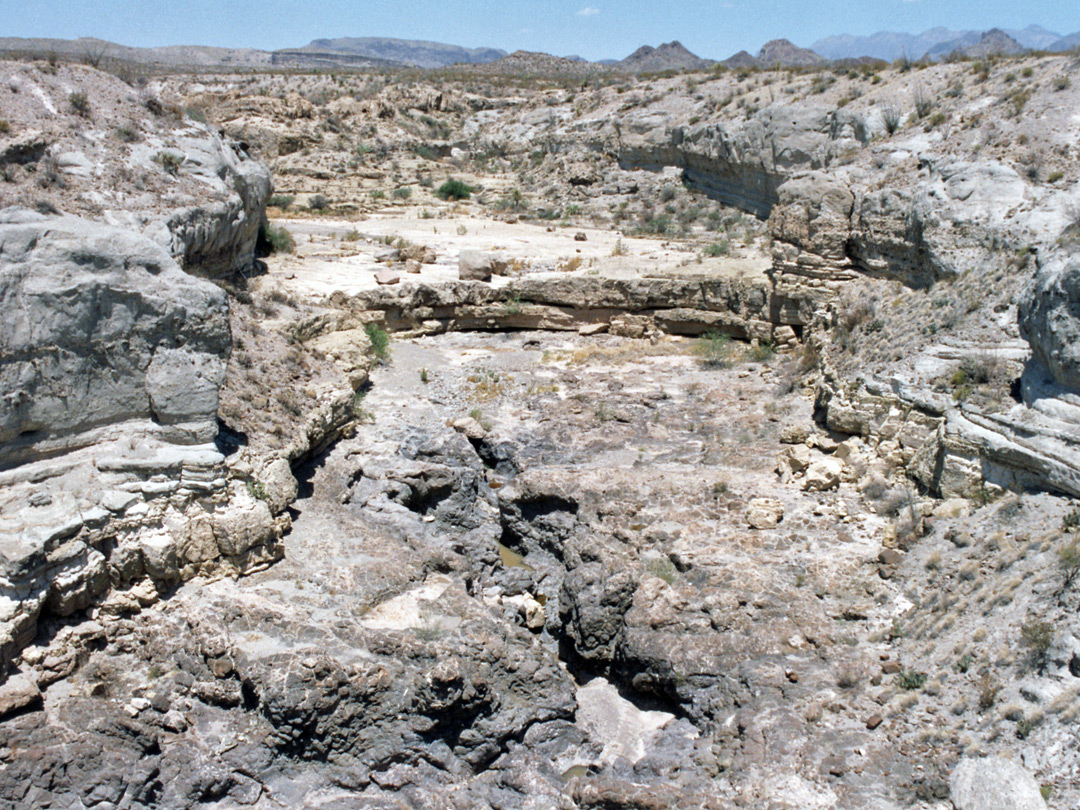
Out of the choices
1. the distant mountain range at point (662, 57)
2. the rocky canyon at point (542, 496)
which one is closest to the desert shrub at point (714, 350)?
the rocky canyon at point (542, 496)

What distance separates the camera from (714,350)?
1491 cm

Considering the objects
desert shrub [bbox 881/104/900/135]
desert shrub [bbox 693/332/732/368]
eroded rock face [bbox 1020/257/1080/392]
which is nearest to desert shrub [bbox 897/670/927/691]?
eroded rock face [bbox 1020/257/1080/392]

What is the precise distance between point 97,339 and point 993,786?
7550mm

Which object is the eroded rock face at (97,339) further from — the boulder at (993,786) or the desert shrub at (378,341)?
the boulder at (993,786)

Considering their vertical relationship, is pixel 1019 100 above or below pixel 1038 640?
above

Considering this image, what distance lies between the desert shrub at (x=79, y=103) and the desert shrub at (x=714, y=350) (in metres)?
10.6

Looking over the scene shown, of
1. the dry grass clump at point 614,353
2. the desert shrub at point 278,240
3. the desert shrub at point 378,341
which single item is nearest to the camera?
the desert shrub at point 378,341

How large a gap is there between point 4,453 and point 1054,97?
15621 millimetres

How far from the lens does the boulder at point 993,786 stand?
492 centimetres

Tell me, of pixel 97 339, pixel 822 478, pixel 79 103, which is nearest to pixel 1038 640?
pixel 822 478

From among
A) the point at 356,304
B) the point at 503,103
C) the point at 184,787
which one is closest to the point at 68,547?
the point at 184,787

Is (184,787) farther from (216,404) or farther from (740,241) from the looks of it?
(740,241)

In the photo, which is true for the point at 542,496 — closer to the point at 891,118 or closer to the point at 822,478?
the point at 822,478

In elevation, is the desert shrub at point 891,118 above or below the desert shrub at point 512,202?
above
